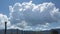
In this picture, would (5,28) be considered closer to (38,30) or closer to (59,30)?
(38,30)

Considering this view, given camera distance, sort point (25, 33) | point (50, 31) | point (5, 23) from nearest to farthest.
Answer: point (5, 23), point (50, 31), point (25, 33)

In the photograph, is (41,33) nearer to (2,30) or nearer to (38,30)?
(38,30)

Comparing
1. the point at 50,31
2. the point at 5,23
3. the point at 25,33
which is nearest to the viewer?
the point at 5,23

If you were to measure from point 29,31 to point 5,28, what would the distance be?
1934mm

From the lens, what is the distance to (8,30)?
12.5m

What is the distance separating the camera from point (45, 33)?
1284 centimetres

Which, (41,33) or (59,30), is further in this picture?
(41,33)

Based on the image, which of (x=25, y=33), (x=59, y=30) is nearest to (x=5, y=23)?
(x=25, y=33)

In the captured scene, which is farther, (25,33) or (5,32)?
(25,33)

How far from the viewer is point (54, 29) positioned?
11992mm

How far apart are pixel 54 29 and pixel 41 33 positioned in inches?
53.7

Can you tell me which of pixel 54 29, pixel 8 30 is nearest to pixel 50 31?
pixel 54 29

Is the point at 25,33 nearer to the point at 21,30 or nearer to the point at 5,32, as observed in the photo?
the point at 21,30

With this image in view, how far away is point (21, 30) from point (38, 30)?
1.16m
